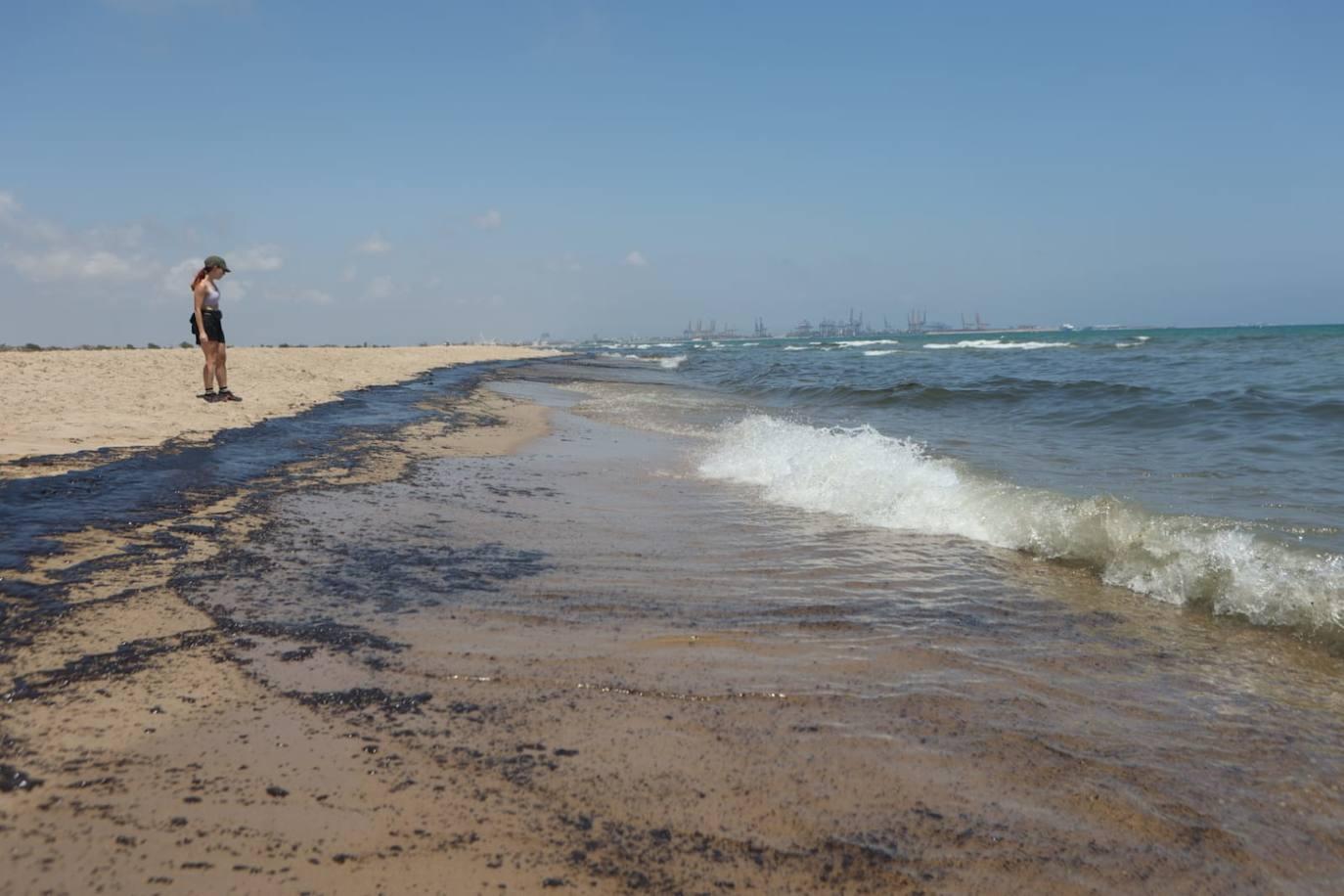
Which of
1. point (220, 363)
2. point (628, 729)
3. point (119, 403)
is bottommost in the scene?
point (628, 729)

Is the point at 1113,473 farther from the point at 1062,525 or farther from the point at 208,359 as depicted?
the point at 208,359

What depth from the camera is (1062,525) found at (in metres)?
4.88

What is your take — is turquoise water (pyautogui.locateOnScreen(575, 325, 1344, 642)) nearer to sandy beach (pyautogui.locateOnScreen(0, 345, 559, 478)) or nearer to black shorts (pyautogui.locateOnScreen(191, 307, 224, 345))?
sandy beach (pyautogui.locateOnScreen(0, 345, 559, 478))

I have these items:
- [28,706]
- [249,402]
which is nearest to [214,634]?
[28,706]

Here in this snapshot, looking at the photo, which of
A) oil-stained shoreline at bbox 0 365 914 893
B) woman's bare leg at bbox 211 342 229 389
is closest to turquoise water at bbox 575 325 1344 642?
oil-stained shoreline at bbox 0 365 914 893

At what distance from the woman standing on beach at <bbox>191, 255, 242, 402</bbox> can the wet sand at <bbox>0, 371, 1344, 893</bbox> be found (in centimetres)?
729

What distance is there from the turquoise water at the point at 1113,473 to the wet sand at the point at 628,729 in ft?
1.74

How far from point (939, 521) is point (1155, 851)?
368cm

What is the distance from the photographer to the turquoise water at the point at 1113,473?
4059 millimetres

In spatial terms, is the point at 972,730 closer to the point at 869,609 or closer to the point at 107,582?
the point at 869,609

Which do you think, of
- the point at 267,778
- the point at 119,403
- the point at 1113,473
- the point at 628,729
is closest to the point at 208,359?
the point at 119,403

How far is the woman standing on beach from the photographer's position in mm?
10398

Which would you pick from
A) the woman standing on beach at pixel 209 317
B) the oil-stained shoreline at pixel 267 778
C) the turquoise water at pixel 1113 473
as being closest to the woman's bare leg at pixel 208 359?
the woman standing on beach at pixel 209 317

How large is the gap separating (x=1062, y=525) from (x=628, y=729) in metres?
3.68
